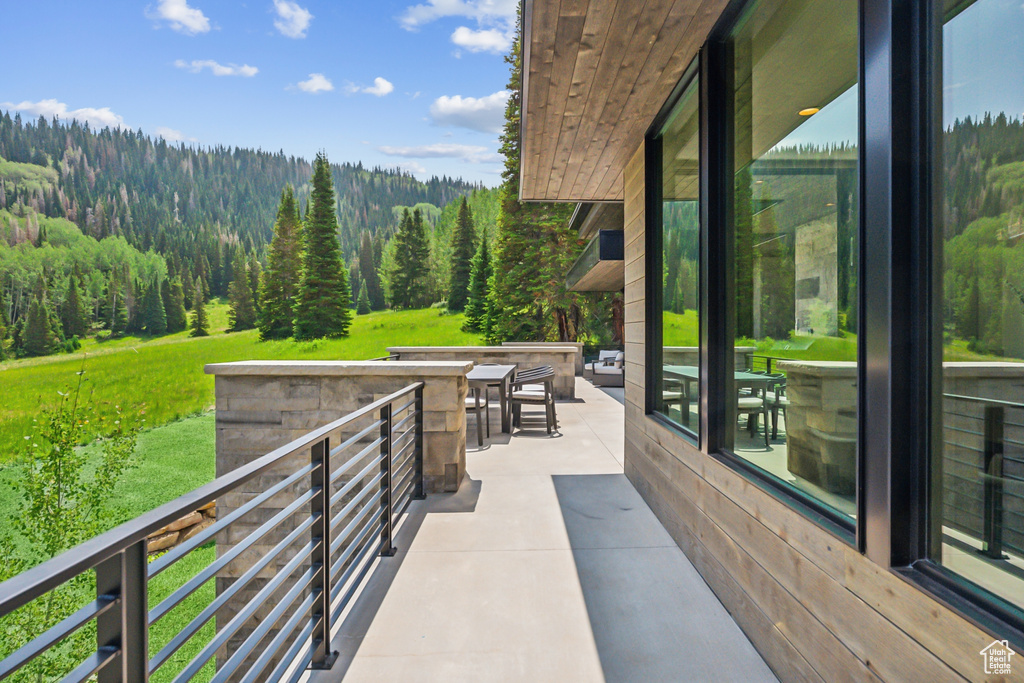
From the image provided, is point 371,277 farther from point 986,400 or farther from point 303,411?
point 986,400

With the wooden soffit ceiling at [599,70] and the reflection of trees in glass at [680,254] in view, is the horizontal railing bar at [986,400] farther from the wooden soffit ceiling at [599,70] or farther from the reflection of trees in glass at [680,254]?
the wooden soffit ceiling at [599,70]

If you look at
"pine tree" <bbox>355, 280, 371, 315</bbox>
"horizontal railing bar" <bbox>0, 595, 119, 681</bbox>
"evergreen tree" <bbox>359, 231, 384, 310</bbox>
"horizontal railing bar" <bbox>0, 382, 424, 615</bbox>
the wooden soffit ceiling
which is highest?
"evergreen tree" <bbox>359, 231, 384, 310</bbox>

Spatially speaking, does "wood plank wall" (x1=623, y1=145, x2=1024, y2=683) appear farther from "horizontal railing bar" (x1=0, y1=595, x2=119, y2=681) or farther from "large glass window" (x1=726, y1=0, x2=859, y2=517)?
"horizontal railing bar" (x1=0, y1=595, x2=119, y2=681)

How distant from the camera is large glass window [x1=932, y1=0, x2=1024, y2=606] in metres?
1.04

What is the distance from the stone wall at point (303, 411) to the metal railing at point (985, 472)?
10.4 ft

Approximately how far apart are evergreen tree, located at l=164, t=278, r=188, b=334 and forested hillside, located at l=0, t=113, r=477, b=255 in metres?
7.69

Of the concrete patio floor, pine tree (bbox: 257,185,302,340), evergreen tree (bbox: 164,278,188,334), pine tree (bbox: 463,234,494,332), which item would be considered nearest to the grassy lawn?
evergreen tree (bbox: 164,278,188,334)

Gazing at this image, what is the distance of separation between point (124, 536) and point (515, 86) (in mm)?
22257

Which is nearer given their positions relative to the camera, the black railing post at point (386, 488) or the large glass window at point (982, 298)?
the large glass window at point (982, 298)

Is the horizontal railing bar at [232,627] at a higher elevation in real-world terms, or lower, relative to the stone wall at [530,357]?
lower

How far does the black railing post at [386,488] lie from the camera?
2947 millimetres

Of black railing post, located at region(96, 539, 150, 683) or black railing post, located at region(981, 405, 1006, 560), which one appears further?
black railing post, located at region(981, 405, 1006, 560)

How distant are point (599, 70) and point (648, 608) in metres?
2.83

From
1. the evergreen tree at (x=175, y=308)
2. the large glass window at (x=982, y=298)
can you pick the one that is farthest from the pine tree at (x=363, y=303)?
the large glass window at (x=982, y=298)
